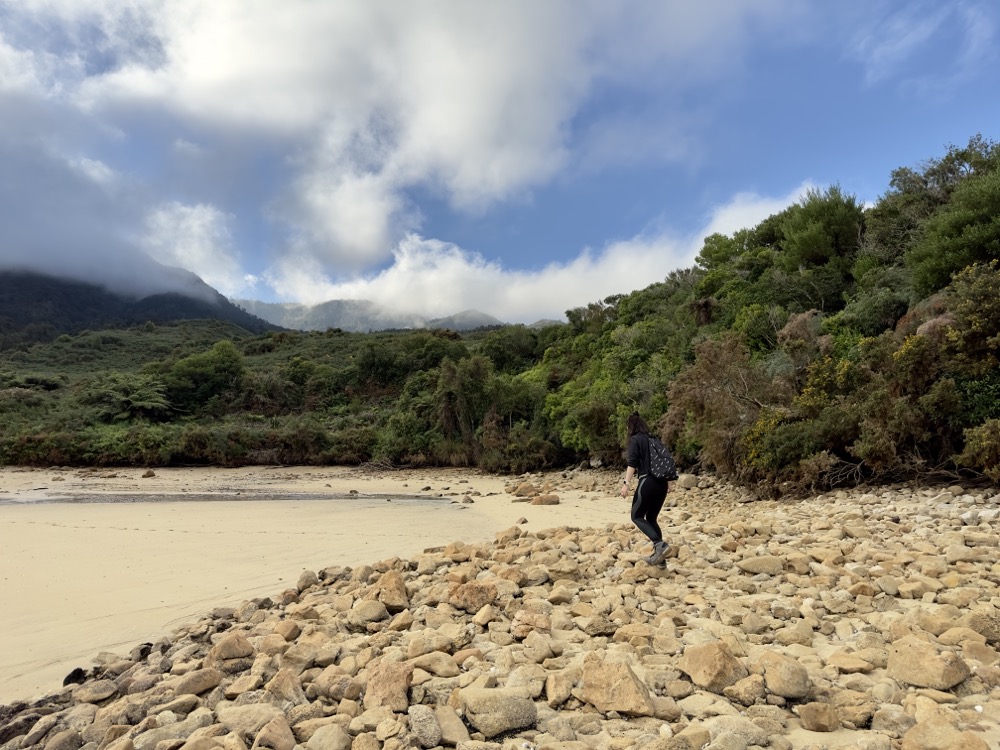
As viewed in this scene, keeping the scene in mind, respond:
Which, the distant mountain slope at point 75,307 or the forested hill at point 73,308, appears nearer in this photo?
the forested hill at point 73,308

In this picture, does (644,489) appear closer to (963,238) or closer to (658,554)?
(658,554)

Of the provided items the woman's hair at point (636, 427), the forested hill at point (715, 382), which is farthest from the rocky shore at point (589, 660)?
the forested hill at point (715, 382)

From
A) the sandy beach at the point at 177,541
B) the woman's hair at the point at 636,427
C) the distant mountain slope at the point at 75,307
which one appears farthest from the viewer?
the distant mountain slope at the point at 75,307

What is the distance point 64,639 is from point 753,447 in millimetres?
12174

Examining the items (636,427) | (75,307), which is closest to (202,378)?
(636,427)

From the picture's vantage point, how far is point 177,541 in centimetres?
1012

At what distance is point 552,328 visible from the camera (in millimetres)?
40219

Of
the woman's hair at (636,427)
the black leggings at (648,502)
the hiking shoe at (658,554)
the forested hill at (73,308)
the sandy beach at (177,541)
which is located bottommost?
the sandy beach at (177,541)

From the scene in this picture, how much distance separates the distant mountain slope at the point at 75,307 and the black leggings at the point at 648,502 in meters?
89.0

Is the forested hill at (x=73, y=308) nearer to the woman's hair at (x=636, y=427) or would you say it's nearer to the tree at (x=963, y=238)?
the woman's hair at (x=636, y=427)

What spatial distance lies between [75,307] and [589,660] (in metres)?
118

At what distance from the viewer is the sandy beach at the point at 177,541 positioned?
5770 millimetres

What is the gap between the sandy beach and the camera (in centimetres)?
577

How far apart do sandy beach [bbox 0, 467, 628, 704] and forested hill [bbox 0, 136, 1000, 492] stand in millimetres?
3742
